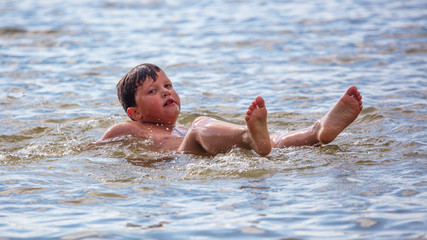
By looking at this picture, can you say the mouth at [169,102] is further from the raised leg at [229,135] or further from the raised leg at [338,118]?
the raised leg at [338,118]

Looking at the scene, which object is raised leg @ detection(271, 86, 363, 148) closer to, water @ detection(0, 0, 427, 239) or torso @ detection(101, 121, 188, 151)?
water @ detection(0, 0, 427, 239)

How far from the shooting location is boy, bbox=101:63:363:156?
15.1ft

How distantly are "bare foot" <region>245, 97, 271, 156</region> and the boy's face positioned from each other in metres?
1.22

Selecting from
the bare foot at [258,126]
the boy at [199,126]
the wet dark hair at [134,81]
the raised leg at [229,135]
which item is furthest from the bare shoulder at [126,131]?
the bare foot at [258,126]

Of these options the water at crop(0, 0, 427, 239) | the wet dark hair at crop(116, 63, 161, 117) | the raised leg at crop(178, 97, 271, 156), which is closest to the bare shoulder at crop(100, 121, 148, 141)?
the water at crop(0, 0, 427, 239)

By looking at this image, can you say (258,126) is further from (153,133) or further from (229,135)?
(153,133)

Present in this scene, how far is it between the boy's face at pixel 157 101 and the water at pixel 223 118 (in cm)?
38

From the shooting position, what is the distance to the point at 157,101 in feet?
18.2

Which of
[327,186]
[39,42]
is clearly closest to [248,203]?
[327,186]

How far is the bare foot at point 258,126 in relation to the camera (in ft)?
14.5

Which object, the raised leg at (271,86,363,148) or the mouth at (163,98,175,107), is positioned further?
the mouth at (163,98,175,107)

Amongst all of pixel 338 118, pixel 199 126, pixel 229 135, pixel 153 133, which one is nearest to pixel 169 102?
pixel 153 133

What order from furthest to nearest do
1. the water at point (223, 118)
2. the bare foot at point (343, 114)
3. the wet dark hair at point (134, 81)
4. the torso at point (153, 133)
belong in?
the wet dark hair at point (134, 81) < the torso at point (153, 133) < the bare foot at point (343, 114) < the water at point (223, 118)

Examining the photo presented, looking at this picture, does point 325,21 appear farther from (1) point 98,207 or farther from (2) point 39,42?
(1) point 98,207
